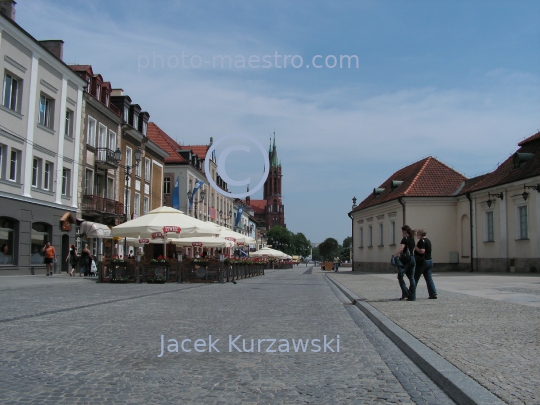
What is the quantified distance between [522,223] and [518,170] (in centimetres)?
309

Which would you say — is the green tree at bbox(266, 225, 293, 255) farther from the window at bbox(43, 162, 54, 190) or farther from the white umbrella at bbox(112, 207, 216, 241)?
the white umbrella at bbox(112, 207, 216, 241)

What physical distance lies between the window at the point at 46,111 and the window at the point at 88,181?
517 cm

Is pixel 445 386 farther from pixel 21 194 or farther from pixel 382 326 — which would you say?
pixel 21 194

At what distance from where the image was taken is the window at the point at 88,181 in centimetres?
3405

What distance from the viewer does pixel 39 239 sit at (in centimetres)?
2864

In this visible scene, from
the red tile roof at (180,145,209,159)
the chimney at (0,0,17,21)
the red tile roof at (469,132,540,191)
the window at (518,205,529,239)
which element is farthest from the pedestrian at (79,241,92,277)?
the red tile roof at (180,145,209,159)

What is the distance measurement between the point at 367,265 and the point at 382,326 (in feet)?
142

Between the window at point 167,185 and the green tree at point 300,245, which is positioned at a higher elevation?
the window at point 167,185

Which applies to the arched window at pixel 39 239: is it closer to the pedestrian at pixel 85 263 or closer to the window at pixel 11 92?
the pedestrian at pixel 85 263

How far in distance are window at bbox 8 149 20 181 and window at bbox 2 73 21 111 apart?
2011 mm

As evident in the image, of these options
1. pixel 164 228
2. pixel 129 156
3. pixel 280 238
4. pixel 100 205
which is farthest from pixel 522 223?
pixel 280 238

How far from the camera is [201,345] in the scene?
7281 mm

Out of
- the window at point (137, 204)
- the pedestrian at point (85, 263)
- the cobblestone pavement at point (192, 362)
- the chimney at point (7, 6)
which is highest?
the chimney at point (7, 6)

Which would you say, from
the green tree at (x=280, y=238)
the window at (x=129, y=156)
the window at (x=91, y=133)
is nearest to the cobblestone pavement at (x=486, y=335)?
the window at (x=91, y=133)
